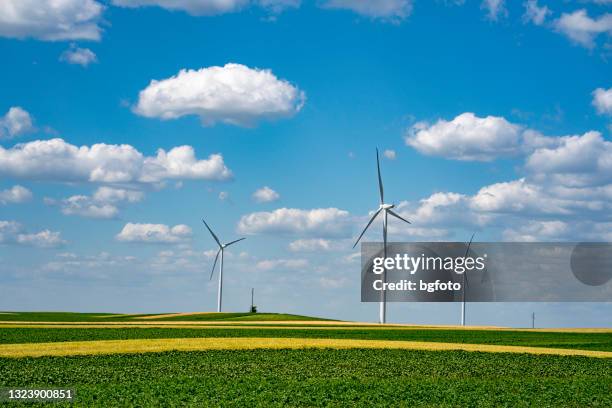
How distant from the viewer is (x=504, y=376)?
147ft

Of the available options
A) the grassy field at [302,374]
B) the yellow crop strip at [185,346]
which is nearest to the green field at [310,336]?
the grassy field at [302,374]

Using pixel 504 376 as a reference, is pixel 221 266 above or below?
above

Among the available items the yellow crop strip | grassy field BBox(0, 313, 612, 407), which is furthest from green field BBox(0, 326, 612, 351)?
the yellow crop strip

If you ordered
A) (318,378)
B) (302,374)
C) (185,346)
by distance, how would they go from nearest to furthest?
1. (318,378)
2. (302,374)
3. (185,346)

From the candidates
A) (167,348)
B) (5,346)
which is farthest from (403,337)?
(5,346)

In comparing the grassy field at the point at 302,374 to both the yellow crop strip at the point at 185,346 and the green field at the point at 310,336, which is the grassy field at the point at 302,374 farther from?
the green field at the point at 310,336

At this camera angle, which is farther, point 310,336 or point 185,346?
point 310,336

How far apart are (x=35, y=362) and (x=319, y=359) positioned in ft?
56.8

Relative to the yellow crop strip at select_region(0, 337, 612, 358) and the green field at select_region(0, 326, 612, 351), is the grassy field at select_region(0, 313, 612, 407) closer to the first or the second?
the yellow crop strip at select_region(0, 337, 612, 358)

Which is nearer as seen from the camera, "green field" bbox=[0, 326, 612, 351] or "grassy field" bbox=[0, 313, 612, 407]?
"grassy field" bbox=[0, 313, 612, 407]

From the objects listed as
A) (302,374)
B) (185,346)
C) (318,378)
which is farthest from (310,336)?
(318,378)

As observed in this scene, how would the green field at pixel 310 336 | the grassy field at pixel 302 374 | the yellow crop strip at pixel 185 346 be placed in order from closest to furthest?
the grassy field at pixel 302 374, the yellow crop strip at pixel 185 346, the green field at pixel 310 336

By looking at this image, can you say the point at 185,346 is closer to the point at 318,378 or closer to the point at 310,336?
the point at 318,378

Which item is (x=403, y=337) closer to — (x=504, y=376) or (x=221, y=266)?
(x=504, y=376)
